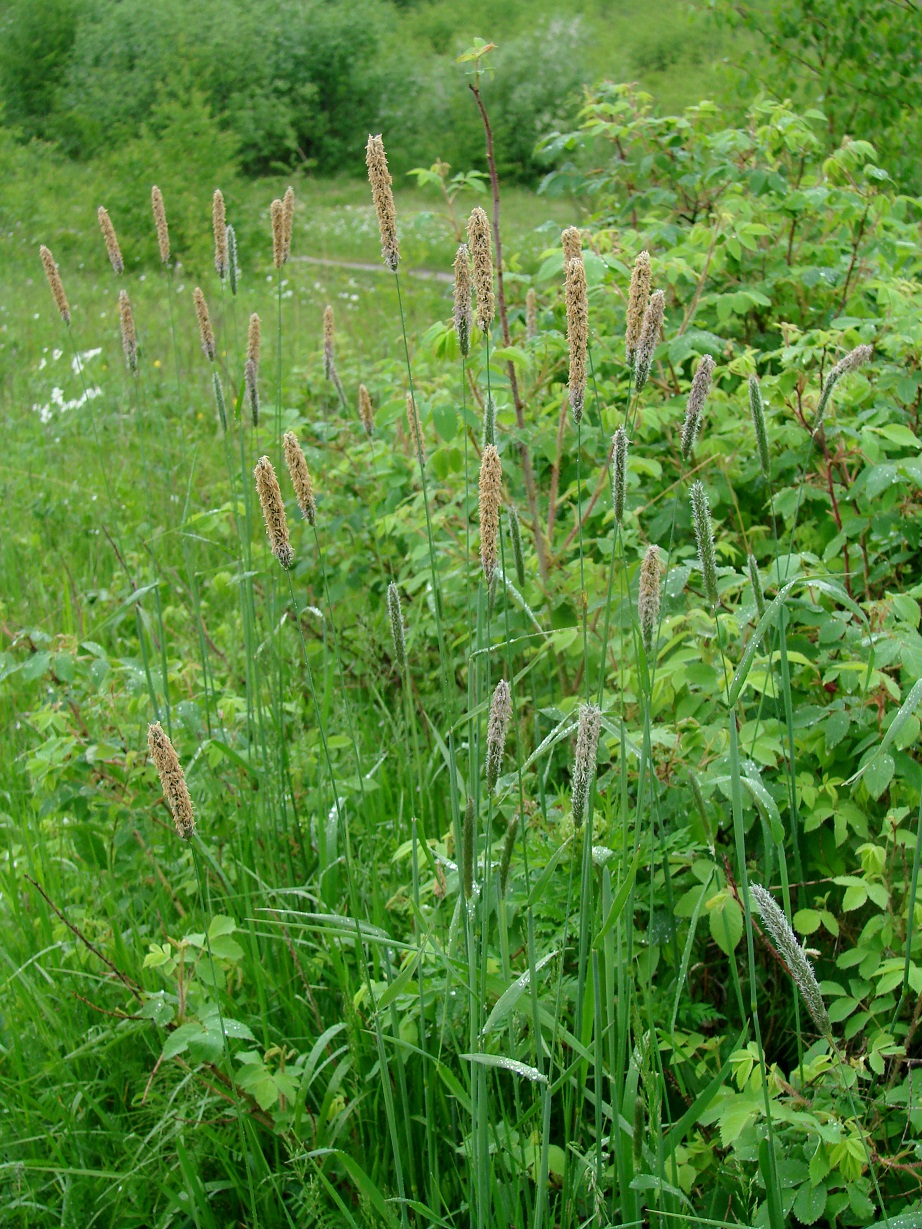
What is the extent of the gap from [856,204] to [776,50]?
2.97 metres

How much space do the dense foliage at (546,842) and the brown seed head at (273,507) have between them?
0.16 meters

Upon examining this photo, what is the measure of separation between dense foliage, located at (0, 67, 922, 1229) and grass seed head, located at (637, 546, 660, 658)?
0.03 m

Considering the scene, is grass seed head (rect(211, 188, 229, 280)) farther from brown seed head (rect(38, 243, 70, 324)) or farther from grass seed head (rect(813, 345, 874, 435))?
grass seed head (rect(813, 345, 874, 435))

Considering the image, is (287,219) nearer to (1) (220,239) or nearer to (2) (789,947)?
A: (1) (220,239)

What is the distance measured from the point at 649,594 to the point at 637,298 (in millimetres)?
339

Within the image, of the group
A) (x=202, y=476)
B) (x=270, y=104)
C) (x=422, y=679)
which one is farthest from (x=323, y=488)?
(x=270, y=104)

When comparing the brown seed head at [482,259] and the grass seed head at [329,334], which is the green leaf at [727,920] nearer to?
the brown seed head at [482,259]

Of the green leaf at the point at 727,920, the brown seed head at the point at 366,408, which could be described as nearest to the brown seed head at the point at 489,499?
the green leaf at the point at 727,920

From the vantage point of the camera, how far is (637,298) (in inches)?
46.9

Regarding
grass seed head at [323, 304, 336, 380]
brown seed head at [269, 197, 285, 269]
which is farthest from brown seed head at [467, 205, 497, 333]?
grass seed head at [323, 304, 336, 380]

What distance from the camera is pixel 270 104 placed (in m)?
16.7

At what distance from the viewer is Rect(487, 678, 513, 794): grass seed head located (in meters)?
1.09

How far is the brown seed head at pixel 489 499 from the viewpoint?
112cm

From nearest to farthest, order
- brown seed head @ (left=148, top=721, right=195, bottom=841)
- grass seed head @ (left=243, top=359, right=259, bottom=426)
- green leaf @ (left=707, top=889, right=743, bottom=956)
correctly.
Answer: brown seed head @ (left=148, top=721, right=195, bottom=841) < green leaf @ (left=707, top=889, right=743, bottom=956) < grass seed head @ (left=243, top=359, right=259, bottom=426)
